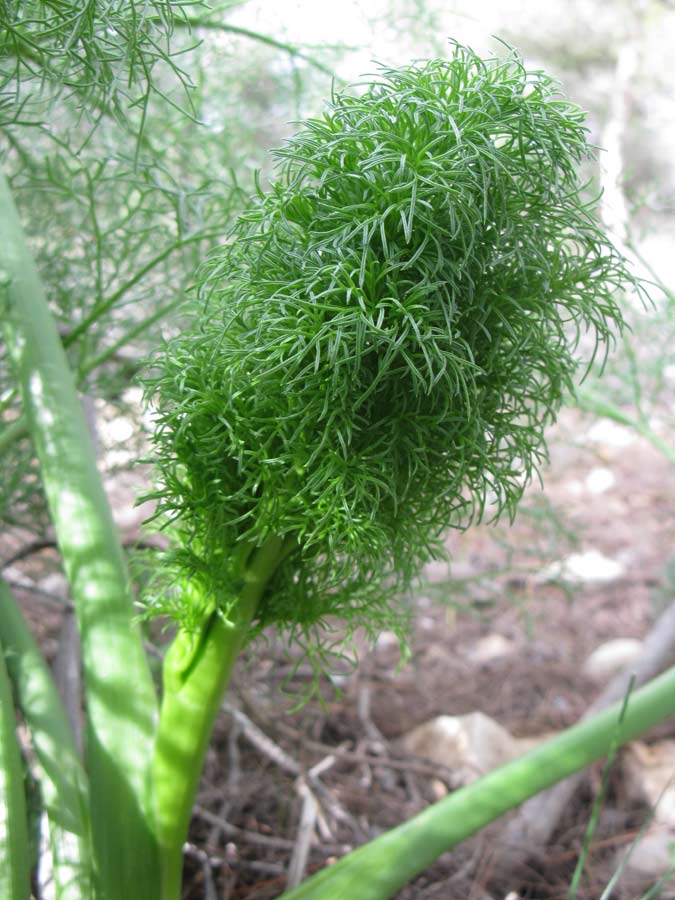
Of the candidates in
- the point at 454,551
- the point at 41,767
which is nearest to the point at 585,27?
the point at 454,551

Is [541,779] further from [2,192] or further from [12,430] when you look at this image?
[2,192]

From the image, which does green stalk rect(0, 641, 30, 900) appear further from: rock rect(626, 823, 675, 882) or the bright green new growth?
rock rect(626, 823, 675, 882)

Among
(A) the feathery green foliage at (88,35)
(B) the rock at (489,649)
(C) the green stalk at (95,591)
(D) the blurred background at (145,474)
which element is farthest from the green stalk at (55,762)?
(B) the rock at (489,649)

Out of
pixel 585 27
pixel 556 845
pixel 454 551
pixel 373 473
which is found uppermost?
pixel 585 27

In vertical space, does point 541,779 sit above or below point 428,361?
below

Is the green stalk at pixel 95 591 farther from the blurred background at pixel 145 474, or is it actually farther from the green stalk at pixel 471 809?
the green stalk at pixel 471 809

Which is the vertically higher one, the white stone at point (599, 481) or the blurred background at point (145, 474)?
the white stone at point (599, 481)
